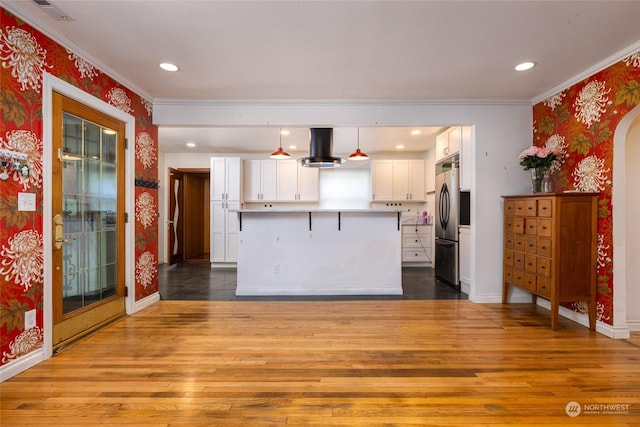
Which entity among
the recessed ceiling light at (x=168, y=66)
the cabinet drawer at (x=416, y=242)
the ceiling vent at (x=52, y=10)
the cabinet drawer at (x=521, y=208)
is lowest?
the cabinet drawer at (x=416, y=242)

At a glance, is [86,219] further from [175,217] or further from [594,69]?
[594,69]

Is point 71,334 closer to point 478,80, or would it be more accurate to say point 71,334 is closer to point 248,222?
point 248,222

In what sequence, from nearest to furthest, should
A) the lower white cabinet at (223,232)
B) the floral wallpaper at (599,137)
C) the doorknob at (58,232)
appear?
the doorknob at (58,232) → the floral wallpaper at (599,137) → the lower white cabinet at (223,232)

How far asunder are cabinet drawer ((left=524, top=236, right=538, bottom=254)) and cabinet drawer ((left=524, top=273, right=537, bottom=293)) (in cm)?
25

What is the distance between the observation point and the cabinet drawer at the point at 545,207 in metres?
2.74

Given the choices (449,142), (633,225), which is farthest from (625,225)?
(449,142)

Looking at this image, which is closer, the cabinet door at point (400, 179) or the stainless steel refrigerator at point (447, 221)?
the stainless steel refrigerator at point (447, 221)

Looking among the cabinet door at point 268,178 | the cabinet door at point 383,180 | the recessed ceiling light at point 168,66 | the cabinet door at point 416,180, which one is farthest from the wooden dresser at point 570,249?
the cabinet door at point 268,178

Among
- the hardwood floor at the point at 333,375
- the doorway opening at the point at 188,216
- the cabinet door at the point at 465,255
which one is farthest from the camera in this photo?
the doorway opening at the point at 188,216

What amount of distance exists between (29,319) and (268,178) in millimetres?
4541

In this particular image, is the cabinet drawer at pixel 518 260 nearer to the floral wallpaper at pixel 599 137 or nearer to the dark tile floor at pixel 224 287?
the floral wallpaper at pixel 599 137

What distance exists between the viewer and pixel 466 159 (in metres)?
3.82

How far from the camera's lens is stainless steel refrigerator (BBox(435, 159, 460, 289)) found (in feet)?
13.6

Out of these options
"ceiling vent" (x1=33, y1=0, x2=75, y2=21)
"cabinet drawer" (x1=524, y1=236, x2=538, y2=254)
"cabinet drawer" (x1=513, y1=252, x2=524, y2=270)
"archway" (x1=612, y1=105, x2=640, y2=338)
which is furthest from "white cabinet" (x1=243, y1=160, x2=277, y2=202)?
"archway" (x1=612, y1=105, x2=640, y2=338)
